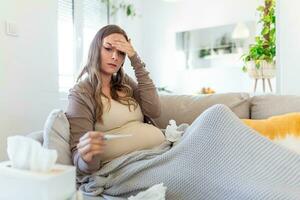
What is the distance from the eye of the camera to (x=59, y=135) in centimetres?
→ 120

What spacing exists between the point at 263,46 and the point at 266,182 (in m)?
2.05

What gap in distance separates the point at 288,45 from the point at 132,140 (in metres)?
1.24

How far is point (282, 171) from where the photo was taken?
89 centimetres

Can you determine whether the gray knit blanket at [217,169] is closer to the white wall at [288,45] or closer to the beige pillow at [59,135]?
the beige pillow at [59,135]

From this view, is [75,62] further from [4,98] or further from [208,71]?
[208,71]

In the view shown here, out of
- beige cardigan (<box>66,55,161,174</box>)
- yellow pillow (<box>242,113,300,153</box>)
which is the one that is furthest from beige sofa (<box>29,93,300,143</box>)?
beige cardigan (<box>66,55,161,174</box>)

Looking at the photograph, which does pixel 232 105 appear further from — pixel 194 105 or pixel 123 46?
pixel 123 46

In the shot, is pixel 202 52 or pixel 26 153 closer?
pixel 26 153

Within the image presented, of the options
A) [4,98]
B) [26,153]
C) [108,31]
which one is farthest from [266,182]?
[4,98]

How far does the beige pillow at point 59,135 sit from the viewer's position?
3.83 feet

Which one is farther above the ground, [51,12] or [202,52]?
[51,12]

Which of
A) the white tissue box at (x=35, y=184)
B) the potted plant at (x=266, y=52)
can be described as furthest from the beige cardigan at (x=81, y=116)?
the potted plant at (x=266, y=52)

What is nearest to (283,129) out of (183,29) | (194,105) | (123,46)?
(194,105)

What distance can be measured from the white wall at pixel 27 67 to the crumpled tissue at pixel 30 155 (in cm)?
156
